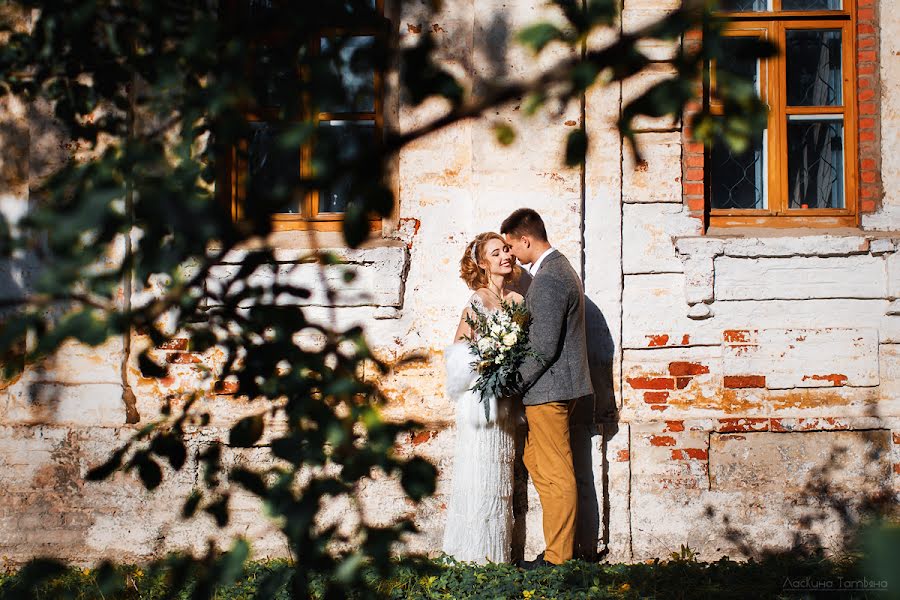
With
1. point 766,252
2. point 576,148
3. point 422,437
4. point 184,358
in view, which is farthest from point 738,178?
point 576,148

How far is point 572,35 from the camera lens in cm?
147

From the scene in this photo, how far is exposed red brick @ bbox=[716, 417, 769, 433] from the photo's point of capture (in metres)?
4.70

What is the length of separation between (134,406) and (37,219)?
13.1 feet

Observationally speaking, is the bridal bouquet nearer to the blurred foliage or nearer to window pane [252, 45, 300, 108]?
the blurred foliage

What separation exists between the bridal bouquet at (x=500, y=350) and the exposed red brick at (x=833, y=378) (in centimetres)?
176

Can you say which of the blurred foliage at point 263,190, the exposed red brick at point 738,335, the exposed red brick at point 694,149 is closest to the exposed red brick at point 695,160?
the exposed red brick at point 694,149

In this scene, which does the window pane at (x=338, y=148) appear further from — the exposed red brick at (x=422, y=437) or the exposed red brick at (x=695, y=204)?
the exposed red brick at (x=695, y=204)

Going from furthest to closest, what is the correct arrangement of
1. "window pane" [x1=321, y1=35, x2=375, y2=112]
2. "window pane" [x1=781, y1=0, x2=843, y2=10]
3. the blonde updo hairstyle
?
1. "window pane" [x1=781, y1=0, x2=843, y2=10]
2. the blonde updo hairstyle
3. "window pane" [x1=321, y1=35, x2=375, y2=112]

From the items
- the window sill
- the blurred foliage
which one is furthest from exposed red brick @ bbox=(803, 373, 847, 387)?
the blurred foliage

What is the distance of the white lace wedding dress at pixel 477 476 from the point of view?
14.6ft

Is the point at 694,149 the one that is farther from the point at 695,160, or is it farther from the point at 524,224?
the point at 524,224

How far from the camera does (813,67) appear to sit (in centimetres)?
507

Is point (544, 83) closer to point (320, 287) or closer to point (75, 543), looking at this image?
point (320, 287)

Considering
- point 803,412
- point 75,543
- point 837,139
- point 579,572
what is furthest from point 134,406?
point 837,139
